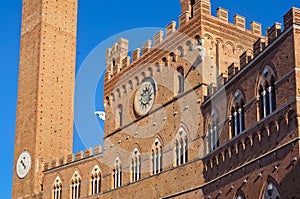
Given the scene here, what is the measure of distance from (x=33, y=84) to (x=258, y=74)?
19439 mm

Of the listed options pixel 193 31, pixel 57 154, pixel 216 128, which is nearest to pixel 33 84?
pixel 57 154

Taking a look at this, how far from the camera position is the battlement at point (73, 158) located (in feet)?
102

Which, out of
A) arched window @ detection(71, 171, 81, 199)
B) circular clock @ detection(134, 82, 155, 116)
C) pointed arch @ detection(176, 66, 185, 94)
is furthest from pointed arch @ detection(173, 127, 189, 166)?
arched window @ detection(71, 171, 81, 199)

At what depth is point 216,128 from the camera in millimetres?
22906

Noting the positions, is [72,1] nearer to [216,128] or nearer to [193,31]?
[193,31]

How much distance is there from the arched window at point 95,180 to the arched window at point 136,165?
319 cm

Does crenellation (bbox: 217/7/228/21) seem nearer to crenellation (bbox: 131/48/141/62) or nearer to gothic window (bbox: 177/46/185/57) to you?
gothic window (bbox: 177/46/185/57)

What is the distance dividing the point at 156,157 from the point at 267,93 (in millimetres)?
8005

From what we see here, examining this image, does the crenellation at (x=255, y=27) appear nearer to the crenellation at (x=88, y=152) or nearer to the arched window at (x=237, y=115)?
the arched window at (x=237, y=115)

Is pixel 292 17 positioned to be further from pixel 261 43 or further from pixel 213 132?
pixel 213 132

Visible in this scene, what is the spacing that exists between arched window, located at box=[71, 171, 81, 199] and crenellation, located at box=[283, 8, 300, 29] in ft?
52.9

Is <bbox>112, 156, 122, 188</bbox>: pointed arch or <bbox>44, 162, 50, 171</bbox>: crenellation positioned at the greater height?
<bbox>44, 162, 50, 171</bbox>: crenellation

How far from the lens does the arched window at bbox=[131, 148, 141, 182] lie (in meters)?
27.5

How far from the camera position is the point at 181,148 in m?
25.1
